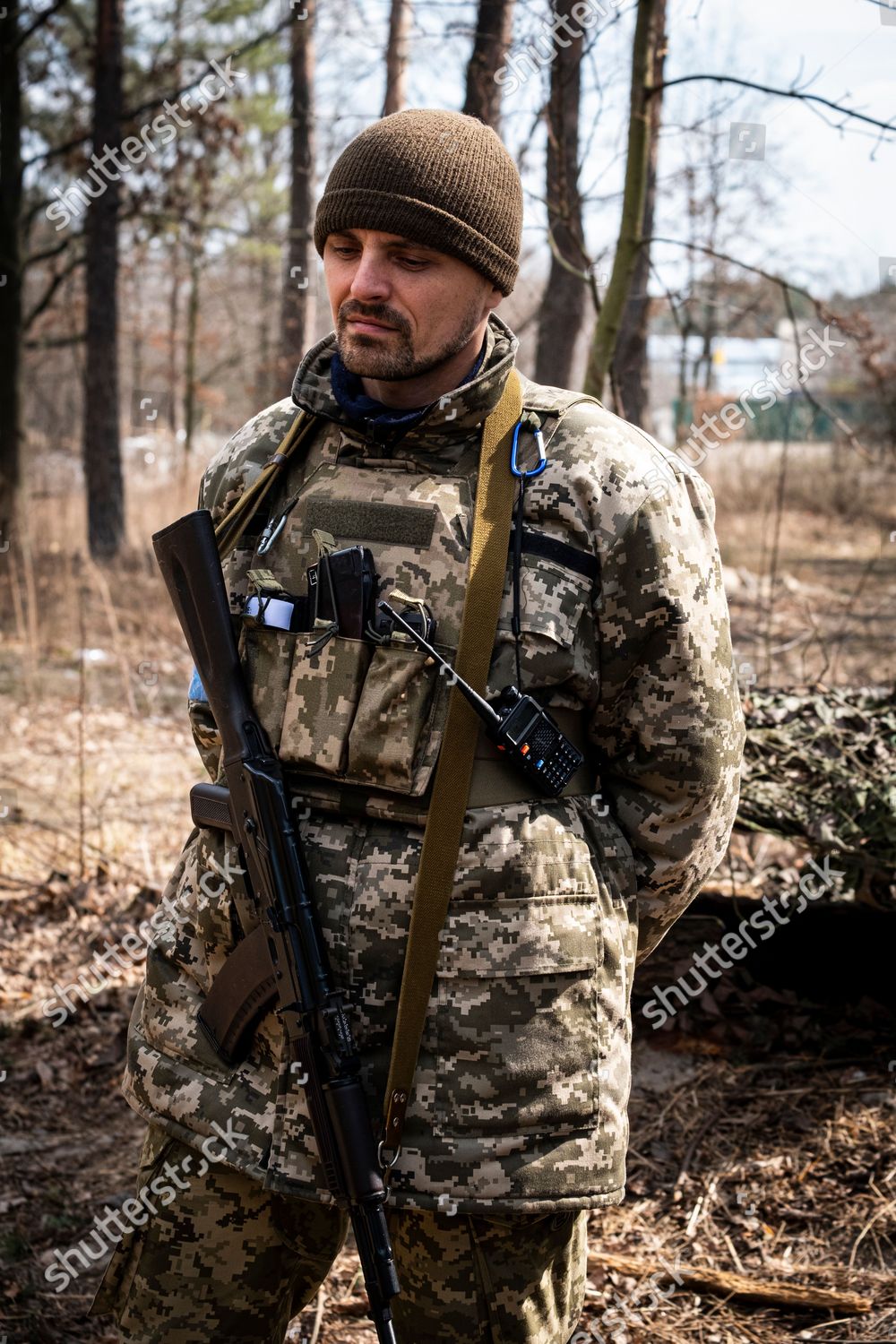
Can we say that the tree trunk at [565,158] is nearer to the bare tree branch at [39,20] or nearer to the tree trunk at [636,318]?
the tree trunk at [636,318]

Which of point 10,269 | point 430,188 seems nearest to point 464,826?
point 430,188

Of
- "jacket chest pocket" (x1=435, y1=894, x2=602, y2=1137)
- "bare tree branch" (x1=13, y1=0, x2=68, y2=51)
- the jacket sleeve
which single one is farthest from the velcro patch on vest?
"bare tree branch" (x1=13, y1=0, x2=68, y2=51)

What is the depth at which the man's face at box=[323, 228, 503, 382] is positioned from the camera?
1.95 metres

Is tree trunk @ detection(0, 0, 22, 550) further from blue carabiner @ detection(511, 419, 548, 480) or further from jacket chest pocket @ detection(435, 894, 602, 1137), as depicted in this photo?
jacket chest pocket @ detection(435, 894, 602, 1137)

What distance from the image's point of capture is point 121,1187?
128 inches

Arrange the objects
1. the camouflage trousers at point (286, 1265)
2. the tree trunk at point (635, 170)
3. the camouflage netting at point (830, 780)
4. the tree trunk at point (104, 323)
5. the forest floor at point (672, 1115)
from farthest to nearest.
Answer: the tree trunk at point (104, 323)
the tree trunk at point (635, 170)
the camouflage netting at point (830, 780)
the forest floor at point (672, 1115)
the camouflage trousers at point (286, 1265)

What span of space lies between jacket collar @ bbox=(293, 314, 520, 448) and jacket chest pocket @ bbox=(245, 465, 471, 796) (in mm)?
74

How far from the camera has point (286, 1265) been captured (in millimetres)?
2033

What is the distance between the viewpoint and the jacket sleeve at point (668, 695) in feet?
6.30

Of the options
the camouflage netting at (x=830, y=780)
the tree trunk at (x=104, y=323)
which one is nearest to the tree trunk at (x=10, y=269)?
the tree trunk at (x=104, y=323)

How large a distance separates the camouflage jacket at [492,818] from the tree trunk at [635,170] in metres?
2.37

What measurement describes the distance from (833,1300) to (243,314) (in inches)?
1036

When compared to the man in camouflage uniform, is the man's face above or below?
above

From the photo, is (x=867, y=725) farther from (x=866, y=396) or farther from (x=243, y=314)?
(x=243, y=314)
